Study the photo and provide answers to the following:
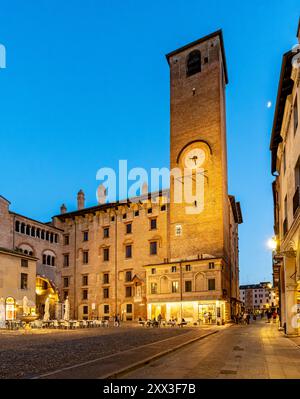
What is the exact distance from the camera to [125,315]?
2368 inches

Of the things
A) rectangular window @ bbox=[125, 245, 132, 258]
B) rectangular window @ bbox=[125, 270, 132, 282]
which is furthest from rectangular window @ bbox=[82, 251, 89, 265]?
rectangular window @ bbox=[125, 270, 132, 282]

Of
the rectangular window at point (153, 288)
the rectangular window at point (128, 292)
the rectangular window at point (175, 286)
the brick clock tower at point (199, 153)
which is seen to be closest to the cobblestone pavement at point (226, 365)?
the rectangular window at point (175, 286)

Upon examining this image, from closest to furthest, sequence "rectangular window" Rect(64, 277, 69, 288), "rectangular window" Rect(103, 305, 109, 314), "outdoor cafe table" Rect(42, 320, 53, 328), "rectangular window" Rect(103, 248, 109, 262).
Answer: "outdoor cafe table" Rect(42, 320, 53, 328)
"rectangular window" Rect(103, 305, 109, 314)
"rectangular window" Rect(103, 248, 109, 262)
"rectangular window" Rect(64, 277, 69, 288)

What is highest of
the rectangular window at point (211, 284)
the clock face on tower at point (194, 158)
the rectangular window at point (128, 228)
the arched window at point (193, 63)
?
the arched window at point (193, 63)

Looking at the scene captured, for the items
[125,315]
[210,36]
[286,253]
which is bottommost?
[125,315]

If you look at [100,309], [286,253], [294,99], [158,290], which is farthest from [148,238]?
[294,99]

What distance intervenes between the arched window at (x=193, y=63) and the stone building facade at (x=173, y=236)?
15cm

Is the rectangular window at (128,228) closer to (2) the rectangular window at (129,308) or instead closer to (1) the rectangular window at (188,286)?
(2) the rectangular window at (129,308)

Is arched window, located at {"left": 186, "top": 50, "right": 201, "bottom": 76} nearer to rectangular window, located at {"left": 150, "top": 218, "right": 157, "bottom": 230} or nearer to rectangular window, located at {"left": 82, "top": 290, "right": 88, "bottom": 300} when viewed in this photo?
rectangular window, located at {"left": 150, "top": 218, "right": 157, "bottom": 230}

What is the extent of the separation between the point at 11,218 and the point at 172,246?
73.1 ft

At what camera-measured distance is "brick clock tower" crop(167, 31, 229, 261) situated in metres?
54.4

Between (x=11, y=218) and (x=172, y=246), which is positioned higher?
(x=11, y=218)

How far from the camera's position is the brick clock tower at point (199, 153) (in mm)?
54438

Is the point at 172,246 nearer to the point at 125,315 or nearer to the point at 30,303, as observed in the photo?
the point at 125,315
